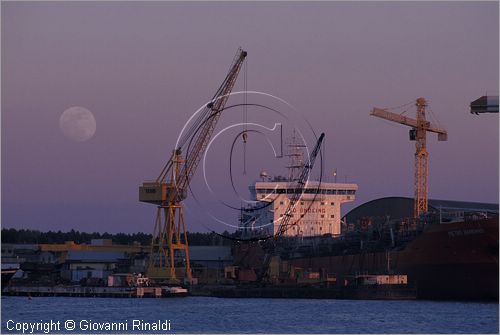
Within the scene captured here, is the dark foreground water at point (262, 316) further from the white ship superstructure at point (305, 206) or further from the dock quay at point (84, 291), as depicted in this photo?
the white ship superstructure at point (305, 206)

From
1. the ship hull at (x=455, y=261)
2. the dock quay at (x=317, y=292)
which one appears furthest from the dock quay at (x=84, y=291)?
the ship hull at (x=455, y=261)

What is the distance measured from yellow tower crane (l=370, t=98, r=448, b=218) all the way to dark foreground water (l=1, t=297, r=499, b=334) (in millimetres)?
18844

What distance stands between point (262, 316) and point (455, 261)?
12.5 metres

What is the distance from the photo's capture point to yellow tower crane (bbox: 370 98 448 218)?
75.9 metres

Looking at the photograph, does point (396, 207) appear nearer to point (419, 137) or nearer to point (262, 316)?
point (419, 137)

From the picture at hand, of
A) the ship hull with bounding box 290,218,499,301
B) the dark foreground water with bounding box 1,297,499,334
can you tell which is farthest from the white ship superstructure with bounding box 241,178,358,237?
the dark foreground water with bounding box 1,297,499,334

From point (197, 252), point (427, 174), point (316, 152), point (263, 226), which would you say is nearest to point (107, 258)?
point (197, 252)

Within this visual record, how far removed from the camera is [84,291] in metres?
70.9

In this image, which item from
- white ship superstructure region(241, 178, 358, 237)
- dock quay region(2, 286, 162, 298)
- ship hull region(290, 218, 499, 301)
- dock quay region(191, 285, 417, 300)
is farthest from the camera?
white ship superstructure region(241, 178, 358, 237)

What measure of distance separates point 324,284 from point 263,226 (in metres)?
18.5

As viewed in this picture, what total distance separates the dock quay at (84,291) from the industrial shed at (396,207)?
23.9 metres

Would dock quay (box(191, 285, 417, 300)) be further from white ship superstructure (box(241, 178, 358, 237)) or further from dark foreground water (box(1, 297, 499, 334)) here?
white ship superstructure (box(241, 178, 358, 237))

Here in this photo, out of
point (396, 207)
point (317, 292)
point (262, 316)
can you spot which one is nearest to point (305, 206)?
point (396, 207)

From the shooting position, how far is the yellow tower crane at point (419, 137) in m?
75.9
